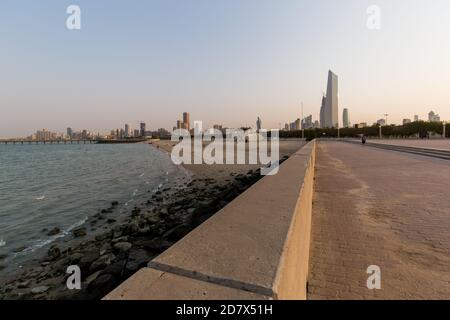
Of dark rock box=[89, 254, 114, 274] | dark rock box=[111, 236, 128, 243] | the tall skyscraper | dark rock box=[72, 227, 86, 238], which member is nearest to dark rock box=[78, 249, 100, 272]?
dark rock box=[89, 254, 114, 274]

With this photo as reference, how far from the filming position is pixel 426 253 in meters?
3.75

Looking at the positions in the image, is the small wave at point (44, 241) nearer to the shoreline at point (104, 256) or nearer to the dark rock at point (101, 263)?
the shoreline at point (104, 256)

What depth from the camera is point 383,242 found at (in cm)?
418

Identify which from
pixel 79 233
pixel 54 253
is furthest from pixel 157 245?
pixel 79 233

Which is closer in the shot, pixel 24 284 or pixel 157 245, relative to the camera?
pixel 24 284

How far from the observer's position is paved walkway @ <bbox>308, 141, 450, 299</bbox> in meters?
2.97

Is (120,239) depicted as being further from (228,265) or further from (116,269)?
(228,265)

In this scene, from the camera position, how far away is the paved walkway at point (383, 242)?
297 cm

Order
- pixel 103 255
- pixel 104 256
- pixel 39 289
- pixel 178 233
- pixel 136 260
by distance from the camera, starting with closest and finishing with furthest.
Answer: pixel 39 289, pixel 136 260, pixel 104 256, pixel 103 255, pixel 178 233

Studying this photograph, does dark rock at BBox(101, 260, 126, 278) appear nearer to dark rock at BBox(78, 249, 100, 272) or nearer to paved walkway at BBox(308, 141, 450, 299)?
dark rock at BBox(78, 249, 100, 272)

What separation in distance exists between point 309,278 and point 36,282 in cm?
503
